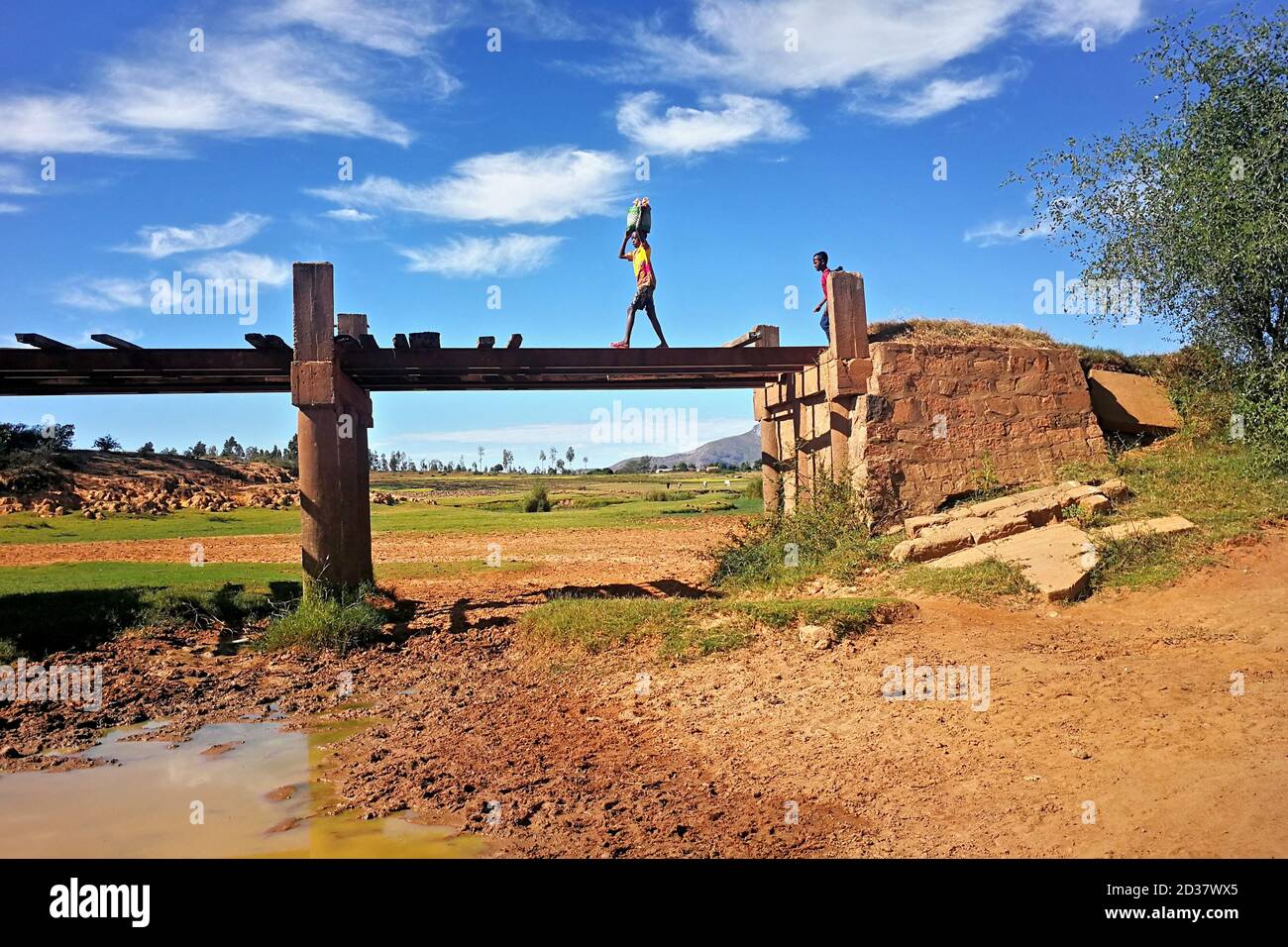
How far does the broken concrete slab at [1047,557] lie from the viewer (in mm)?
9961

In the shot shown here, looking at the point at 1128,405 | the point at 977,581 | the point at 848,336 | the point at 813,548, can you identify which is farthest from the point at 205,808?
the point at 1128,405

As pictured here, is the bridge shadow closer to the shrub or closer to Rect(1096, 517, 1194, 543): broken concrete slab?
Rect(1096, 517, 1194, 543): broken concrete slab

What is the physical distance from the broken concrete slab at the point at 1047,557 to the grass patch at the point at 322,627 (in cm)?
787

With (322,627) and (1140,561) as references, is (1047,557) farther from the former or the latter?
(322,627)

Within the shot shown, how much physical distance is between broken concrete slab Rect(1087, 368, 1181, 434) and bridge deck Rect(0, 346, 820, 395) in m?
5.20

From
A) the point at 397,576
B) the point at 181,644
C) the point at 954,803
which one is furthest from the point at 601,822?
the point at 397,576

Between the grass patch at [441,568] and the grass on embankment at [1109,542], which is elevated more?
the grass on embankment at [1109,542]

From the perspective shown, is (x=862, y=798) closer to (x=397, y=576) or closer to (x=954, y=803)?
(x=954, y=803)

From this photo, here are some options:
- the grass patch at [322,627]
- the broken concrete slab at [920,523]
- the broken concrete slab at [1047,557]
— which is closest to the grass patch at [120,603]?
the grass patch at [322,627]

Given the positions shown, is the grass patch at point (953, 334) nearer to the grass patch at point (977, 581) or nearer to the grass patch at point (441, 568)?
the grass patch at point (977, 581)

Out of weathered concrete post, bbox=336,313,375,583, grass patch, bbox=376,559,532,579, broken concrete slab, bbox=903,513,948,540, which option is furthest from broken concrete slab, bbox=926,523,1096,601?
grass patch, bbox=376,559,532,579

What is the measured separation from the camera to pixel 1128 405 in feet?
49.5
